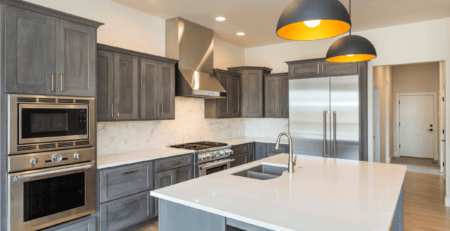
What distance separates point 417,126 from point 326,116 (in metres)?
5.50

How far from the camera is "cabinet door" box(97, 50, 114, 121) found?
123 inches

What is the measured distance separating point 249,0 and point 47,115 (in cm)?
264

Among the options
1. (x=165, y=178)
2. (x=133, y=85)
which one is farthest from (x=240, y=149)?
(x=133, y=85)

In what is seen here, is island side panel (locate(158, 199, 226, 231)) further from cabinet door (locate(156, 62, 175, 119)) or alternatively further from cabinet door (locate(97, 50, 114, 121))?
cabinet door (locate(156, 62, 175, 119))

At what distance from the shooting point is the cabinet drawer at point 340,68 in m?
4.27

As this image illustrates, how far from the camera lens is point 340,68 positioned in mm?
4363

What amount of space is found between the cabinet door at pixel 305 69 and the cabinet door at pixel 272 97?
1.88ft

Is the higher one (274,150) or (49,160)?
(49,160)

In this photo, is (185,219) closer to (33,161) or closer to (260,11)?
(33,161)

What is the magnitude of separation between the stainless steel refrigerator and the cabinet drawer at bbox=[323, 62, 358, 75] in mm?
86

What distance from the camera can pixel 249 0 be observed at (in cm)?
356

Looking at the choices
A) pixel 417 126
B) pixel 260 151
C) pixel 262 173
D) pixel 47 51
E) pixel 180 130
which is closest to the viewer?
pixel 47 51

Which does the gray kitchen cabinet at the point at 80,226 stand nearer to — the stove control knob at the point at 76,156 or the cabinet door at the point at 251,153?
the stove control knob at the point at 76,156

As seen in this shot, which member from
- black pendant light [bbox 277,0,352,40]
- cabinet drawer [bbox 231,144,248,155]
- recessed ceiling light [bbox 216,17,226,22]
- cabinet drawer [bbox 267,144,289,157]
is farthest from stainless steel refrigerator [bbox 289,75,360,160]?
black pendant light [bbox 277,0,352,40]
